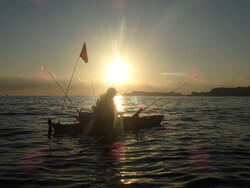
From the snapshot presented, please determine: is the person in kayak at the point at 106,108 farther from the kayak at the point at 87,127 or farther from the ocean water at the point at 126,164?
the ocean water at the point at 126,164

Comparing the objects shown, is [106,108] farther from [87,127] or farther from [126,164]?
[126,164]

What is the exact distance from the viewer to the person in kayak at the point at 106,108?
690 inches

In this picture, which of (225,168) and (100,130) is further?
(100,130)

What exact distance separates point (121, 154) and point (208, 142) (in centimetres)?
565

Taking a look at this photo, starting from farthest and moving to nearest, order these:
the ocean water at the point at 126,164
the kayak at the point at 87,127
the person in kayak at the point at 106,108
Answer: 1. the kayak at the point at 87,127
2. the person in kayak at the point at 106,108
3. the ocean water at the point at 126,164

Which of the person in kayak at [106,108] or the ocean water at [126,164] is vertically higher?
the person in kayak at [106,108]

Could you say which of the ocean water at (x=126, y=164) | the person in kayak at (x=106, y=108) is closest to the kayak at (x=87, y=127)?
the person in kayak at (x=106, y=108)

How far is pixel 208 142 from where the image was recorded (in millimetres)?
14305

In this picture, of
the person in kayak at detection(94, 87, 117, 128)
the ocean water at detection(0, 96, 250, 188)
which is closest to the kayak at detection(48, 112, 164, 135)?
the person in kayak at detection(94, 87, 117, 128)

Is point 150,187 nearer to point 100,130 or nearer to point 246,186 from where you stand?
point 246,186

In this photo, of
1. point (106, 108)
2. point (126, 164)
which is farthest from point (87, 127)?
point (126, 164)

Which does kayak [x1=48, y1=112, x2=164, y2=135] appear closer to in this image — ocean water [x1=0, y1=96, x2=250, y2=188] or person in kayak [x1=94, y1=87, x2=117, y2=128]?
person in kayak [x1=94, y1=87, x2=117, y2=128]

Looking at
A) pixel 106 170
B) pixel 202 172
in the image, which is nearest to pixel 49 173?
pixel 106 170

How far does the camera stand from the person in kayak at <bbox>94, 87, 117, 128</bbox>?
1753 cm
